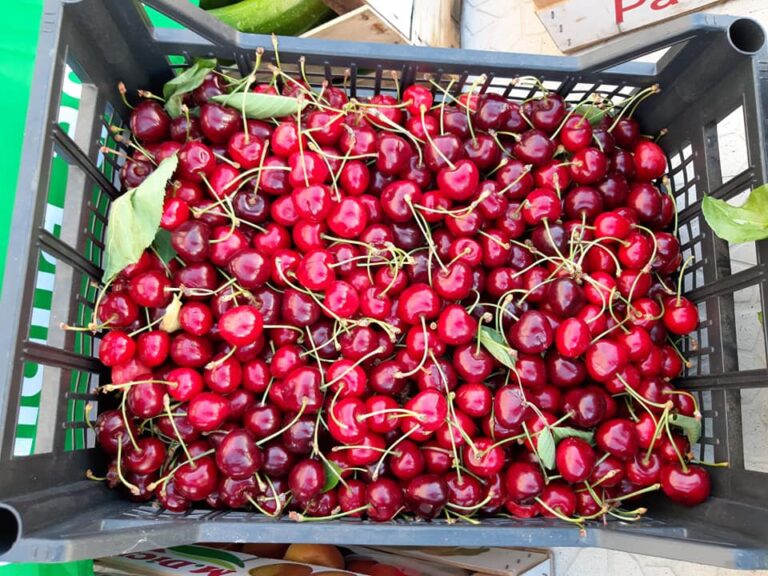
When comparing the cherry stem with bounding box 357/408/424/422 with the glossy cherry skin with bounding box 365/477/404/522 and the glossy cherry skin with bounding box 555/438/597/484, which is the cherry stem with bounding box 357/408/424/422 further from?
the glossy cherry skin with bounding box 555/438/597/484

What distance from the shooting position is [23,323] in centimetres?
76

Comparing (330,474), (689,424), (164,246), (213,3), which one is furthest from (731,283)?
(213,3)

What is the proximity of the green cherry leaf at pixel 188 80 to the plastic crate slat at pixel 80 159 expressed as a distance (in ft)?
0.58

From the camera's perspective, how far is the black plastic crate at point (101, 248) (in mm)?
769

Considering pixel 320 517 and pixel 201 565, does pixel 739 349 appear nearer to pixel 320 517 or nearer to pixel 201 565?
pixel 320 517

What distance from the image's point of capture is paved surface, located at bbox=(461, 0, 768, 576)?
1.28m

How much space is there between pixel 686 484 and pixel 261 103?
89 centimetres

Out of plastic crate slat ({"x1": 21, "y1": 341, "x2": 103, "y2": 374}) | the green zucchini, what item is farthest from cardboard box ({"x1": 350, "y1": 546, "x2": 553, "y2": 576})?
the green zucchini

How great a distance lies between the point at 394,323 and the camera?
996mm

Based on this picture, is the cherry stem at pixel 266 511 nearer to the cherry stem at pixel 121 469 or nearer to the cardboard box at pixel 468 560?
the cherry stem at pixel 121 469

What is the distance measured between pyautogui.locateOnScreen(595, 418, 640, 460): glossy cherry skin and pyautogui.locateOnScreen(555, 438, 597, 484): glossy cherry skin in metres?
0.03

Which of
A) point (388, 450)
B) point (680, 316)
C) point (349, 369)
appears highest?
point (680, 316)

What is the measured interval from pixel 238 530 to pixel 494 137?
74cm

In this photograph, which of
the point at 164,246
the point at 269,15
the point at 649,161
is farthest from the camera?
the point at 269,15
